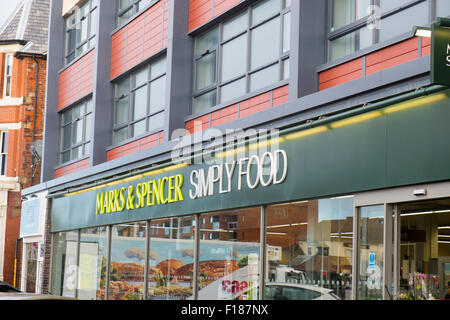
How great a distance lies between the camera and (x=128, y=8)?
22.3 metres

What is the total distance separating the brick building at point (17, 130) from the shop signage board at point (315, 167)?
1509 cm

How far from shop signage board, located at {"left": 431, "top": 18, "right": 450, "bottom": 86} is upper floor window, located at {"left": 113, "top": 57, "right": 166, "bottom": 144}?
36.4 feet

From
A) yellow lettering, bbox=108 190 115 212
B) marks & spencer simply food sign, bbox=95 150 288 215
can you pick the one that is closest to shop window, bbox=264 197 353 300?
marks & spencer simply food sign, bbox=95 150 288 215

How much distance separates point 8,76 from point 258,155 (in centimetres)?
2307

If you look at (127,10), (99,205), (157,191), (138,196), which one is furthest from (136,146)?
(127,10)

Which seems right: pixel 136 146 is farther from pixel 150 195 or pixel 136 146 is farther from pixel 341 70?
pixel 341 70

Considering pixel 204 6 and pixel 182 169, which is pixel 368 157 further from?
pixel 204 6

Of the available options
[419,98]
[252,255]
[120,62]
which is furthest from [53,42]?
[419,98]

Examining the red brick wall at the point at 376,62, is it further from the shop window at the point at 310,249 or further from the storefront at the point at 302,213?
the shop window at the point at 310,249

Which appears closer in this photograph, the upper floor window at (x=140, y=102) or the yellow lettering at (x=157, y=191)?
the yellow lettering at (x=157, y=191)

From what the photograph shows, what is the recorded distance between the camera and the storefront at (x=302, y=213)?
10.4 meters

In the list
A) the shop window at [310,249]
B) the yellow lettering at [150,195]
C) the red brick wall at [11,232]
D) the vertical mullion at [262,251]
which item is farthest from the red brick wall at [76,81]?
the shop window at [310,249]

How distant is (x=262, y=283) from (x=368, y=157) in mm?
3980

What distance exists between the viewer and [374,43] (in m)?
11.9
